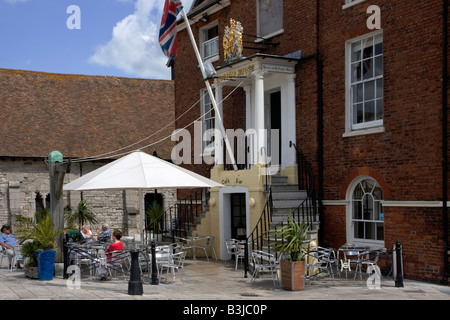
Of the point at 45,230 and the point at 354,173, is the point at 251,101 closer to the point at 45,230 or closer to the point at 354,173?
the point at 354,173

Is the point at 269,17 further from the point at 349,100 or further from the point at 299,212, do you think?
the point at 299,212

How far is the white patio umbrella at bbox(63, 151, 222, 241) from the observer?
1136 centimetres

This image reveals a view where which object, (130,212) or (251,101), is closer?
(251,101)

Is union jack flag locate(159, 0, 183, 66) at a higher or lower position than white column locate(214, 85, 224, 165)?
higher

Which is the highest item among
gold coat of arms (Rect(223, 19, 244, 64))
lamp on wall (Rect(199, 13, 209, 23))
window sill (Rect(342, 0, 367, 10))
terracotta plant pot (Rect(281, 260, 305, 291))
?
lamp on wall (Rect(199, 13, 209, 23))

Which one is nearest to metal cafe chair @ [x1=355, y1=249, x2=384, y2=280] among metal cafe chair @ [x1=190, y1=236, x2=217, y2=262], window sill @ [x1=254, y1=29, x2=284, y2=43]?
metal cafe chair @ [x1=190, y1=236, x2=217, y2=262]

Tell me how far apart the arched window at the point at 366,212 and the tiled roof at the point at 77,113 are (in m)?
18.4

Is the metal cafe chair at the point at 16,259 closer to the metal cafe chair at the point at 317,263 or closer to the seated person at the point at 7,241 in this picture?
the seated person at the point at 7,241

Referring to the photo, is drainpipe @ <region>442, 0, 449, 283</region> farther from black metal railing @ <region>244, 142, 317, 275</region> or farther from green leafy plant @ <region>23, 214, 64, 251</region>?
green leafy plant @ <region>23, 214, 64, 251</region>

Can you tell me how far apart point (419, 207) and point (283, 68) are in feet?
17.6

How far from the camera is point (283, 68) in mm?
14680

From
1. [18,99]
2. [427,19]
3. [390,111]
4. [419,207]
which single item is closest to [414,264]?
[419,207]

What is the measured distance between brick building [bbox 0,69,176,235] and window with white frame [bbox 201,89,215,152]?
8570 millimetres

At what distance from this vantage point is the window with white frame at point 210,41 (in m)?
19.0
